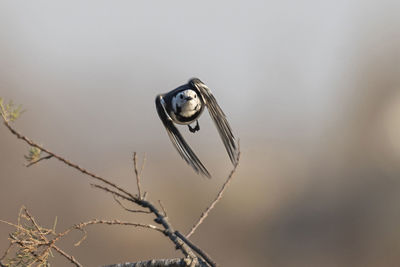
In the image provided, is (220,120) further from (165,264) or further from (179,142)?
(165,264)

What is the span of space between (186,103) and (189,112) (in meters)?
0.07

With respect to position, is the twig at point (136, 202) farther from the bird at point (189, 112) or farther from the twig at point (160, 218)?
the bird at point (189, 112)

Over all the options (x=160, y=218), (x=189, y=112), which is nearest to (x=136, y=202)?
(x=160, y=218)

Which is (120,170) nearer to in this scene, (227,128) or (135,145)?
(135,145)

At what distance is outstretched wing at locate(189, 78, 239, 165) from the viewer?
6.15 ft

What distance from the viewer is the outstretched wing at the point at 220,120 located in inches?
73.7

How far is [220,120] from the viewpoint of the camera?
2018 mm

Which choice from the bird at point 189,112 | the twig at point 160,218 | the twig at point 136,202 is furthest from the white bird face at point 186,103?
the twig at point 160,218

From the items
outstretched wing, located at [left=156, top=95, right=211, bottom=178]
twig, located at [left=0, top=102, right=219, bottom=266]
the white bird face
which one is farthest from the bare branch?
the white bird face

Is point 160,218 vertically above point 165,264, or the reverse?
point 160,218

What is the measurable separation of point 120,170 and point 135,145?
244 centimetres

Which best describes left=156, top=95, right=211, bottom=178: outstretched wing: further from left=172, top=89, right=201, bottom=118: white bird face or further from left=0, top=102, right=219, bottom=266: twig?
left=0, top=102, right=219, bottom=266: twig

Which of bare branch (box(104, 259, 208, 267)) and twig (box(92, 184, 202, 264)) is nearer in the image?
twig (box(92, 184, 202, 264))

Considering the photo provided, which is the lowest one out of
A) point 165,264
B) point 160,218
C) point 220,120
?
point 165,264
